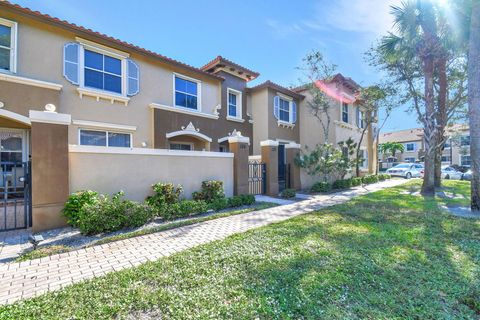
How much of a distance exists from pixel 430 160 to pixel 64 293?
1636cm

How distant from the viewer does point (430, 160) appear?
13039 mm

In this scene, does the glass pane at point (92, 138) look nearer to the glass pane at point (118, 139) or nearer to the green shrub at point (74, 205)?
the glass pane at point (118, 139)

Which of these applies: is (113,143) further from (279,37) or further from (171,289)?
(279,37)

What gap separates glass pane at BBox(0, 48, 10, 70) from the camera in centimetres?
838

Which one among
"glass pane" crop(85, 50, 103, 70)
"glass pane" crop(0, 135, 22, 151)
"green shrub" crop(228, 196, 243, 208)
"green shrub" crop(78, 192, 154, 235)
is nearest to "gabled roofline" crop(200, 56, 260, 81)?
"glass pane" crop(85, 50, 103, 70)

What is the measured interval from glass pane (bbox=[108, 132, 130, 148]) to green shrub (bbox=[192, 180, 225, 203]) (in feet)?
15.2

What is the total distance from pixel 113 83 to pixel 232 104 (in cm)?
763

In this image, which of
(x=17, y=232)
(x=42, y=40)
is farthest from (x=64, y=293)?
(x=42, y=40)

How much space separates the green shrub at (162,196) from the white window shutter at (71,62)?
590 cm

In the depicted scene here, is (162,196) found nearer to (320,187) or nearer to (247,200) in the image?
(247,200)

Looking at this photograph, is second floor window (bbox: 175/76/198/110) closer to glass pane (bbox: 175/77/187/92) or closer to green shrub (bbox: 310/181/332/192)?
glass pane (bbox: 175/77/187/92)

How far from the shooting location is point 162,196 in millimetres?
8219

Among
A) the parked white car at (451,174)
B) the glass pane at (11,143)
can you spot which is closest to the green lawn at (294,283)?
the glass pane at (11,143)

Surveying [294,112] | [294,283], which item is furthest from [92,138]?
[294,112]
